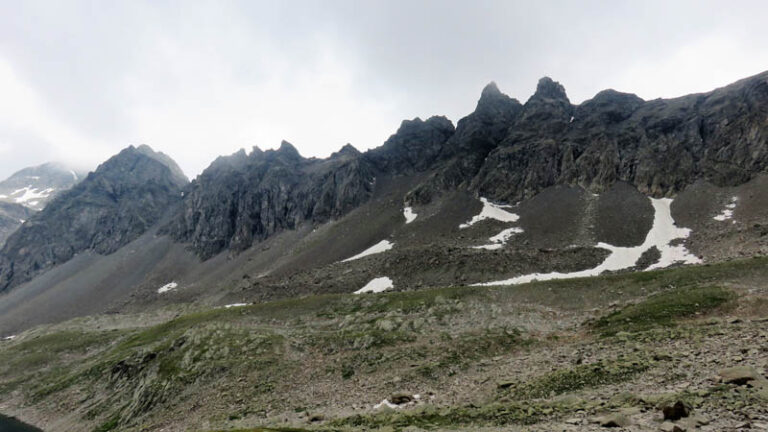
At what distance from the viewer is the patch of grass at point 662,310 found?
2970cm

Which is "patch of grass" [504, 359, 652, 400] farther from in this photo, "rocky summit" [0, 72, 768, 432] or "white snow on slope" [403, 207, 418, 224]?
"white snow on slope" [403, 207, 418, 224]

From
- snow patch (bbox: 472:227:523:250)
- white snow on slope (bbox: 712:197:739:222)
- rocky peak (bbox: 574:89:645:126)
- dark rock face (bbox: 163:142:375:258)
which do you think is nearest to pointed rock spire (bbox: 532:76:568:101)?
rocky peak (bbox: 574:89:645:126)

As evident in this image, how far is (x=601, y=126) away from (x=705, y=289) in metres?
116

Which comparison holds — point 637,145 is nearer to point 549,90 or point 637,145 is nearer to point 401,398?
point 549,90

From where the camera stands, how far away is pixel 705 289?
34125 mm

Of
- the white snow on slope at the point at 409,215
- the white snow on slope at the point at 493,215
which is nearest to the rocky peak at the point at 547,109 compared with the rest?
the white snow on slope at the point at 493,215

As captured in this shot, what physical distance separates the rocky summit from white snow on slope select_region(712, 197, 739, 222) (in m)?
0.71

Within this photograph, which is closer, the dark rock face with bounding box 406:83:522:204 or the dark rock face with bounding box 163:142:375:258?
the dark rock face with bounding box 406:83:522:204

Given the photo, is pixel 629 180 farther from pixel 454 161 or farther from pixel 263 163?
pixel 263 163

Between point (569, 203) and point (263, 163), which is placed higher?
point (263, 163)

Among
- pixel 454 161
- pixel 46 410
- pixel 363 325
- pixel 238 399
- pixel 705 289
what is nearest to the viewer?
pixel 238 399

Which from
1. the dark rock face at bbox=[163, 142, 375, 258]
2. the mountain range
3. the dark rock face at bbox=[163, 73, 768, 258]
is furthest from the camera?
the dark rock face at bbox=[163, 142, 375, 258]

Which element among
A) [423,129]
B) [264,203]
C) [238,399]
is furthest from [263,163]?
[238,399]

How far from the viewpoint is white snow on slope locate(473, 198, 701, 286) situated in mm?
64938
